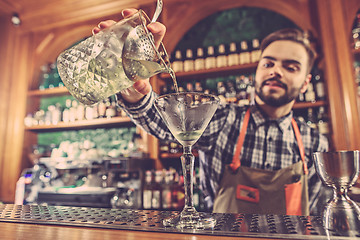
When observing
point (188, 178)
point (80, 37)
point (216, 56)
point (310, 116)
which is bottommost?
point (188, 178)

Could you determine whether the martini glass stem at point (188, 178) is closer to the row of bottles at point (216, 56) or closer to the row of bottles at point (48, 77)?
the row of bottles at point (216, 56)

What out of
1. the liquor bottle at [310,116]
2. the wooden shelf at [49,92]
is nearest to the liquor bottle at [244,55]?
the liquor bottle at [310,116]

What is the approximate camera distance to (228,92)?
284cm

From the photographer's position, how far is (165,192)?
2500 mm

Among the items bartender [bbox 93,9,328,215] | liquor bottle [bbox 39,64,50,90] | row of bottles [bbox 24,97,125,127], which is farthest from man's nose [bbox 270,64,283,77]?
liquor bottle [bbox 39,64,50,90]

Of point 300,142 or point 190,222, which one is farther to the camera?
point 300,142

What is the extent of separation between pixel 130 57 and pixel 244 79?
222cm

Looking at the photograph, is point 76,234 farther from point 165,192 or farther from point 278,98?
point 165,192

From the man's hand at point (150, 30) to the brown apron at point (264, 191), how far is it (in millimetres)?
606

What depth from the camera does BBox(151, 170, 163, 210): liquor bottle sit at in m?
2.45

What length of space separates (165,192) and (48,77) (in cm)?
243

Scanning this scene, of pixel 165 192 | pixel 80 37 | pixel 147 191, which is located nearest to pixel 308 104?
pixel 165 192

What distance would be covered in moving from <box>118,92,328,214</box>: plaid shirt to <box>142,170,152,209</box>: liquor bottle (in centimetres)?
110

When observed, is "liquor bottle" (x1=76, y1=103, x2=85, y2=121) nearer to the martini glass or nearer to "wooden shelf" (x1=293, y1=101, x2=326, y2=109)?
"wooden shelf" (x1=293, y1=101, x2=326, y2=109)
